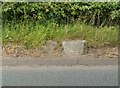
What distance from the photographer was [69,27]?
25.2 feet

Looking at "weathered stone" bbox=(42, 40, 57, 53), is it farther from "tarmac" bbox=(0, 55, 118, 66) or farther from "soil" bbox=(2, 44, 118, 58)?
"tarmac" bbox=(0, 55, 118, 66)

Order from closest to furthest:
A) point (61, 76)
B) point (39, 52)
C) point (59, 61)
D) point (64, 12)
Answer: point (61, 76), point (59, 61), point (39, 52), point (64, 12)

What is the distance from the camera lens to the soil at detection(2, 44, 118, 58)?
678 cm

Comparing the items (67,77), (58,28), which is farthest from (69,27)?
(67,77)

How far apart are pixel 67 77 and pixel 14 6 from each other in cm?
249

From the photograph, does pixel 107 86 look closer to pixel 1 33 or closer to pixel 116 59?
pixel 116 59

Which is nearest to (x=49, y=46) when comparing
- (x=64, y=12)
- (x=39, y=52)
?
(x=39, y=52)

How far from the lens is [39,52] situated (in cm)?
686

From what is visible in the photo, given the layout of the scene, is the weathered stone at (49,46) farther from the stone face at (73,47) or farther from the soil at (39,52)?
the stone face at (73,47)

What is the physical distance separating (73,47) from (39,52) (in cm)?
63

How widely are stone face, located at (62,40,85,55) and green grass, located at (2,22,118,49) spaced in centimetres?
27

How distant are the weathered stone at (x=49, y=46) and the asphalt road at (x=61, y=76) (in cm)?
59

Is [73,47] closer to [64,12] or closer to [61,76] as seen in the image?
[61,76]

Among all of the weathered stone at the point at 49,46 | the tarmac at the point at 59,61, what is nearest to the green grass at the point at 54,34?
the weathered stone at the point at 49,46
